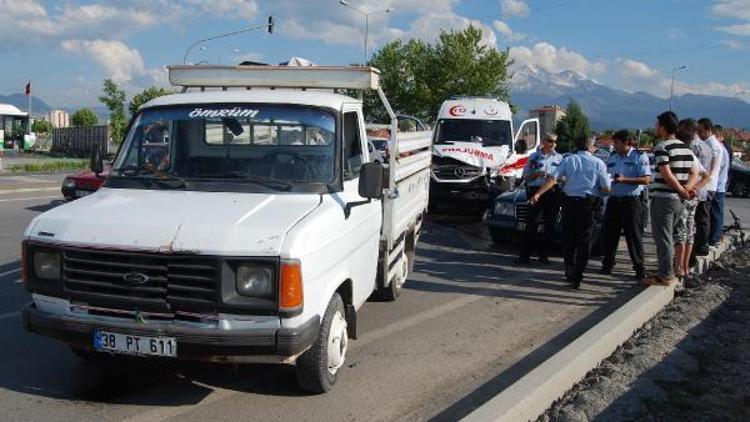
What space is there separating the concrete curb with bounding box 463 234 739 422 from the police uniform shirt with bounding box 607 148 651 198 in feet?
6.05

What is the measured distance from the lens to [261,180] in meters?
5.02

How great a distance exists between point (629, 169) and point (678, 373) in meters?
3.98

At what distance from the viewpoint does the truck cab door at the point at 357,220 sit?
16.5 ft

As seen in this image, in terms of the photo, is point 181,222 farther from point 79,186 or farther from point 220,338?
point 79,186

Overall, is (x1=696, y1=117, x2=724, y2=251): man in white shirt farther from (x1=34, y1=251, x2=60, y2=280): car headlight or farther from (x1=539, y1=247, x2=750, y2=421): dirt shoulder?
(x1=34, y1=251, x2=60, y2=280): car headlight

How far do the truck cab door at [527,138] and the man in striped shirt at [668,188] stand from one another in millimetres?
7357

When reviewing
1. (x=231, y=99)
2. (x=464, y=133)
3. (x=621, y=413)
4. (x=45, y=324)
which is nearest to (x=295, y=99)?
(x=231, y=99)

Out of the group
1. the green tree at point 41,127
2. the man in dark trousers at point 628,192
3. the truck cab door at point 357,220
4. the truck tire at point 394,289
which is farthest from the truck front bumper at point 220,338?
the green tree at point 41,127

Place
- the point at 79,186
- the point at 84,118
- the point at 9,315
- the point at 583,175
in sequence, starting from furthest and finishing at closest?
the point at 84,118 → the point at 79,186 → the point at 583,175 → the point at 9,315

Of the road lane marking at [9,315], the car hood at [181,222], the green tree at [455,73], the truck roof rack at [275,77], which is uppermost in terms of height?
the green tree at [455,73]

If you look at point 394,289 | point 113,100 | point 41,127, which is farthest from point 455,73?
point 394,289

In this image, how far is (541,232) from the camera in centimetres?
1032

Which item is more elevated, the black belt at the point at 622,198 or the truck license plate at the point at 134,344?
the black belt at the point at 622,198

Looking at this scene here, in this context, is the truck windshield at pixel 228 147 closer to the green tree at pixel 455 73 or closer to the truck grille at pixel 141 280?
the truck grille at pixel 141 280
